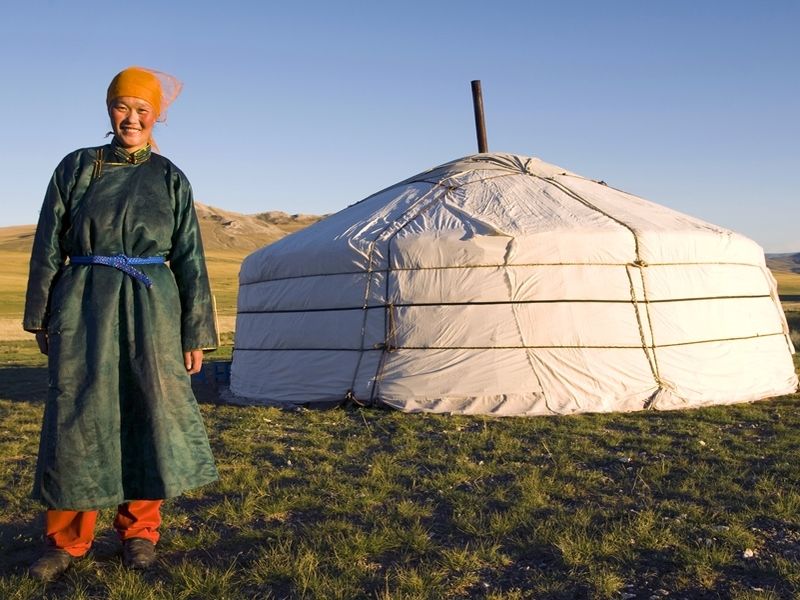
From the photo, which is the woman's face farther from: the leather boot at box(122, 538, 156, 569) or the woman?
the leather boot at box(122, 538, 156, 569)

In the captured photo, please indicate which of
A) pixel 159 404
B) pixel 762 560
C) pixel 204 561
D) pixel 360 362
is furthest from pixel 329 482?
pixel 360 362

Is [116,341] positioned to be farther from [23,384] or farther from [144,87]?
[23,384]

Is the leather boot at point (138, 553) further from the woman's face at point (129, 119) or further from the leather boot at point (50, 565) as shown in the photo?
the woman's face at point (129, 119)

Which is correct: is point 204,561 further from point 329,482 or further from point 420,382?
point 420,382

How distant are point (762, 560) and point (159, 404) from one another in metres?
2.42

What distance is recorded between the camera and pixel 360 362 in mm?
7082

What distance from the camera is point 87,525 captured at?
2.89m

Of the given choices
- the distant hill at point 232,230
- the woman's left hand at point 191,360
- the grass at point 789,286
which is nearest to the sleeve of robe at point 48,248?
the woman's left hand at point 191,360

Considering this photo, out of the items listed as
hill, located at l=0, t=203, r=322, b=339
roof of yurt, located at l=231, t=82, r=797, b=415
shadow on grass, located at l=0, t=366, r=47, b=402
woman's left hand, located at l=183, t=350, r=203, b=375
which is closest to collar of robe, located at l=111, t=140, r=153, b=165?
woman's left hand, located at l=183, t=350, r=203, b=375

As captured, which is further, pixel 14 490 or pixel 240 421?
pixel 240 421

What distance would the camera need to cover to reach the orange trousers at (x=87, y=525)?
2.86 m

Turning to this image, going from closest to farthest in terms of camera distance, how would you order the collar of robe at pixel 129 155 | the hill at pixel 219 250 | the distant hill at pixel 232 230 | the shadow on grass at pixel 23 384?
the collar of robe at pixel 129 155
the shadow on grass at pixel 23 384
the hill at pixel 219 250
the distant hill at pixel 232 230

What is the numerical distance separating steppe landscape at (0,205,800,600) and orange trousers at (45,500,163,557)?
0.10 meters

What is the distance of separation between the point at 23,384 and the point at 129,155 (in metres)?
7.73
